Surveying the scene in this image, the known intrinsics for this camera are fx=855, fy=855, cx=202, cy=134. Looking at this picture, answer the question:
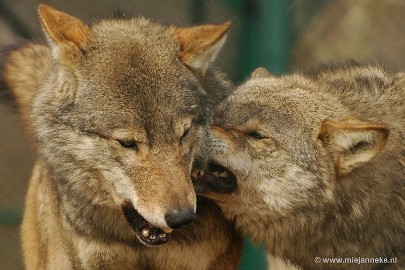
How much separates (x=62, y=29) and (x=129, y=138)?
719 millimetres

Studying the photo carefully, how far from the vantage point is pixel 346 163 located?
14.6 ft

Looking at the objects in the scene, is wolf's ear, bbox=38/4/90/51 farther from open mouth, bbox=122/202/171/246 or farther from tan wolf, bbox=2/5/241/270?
open mouth, bbox=122/202/171/246

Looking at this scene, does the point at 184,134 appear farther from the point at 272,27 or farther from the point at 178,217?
the point at 272,27

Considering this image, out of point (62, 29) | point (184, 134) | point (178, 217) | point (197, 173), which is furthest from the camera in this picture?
point (197, 173)

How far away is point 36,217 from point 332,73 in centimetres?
217

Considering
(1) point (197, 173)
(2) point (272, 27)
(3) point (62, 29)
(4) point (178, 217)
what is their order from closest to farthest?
(4) point (178, 217) → (3) point (62, 29) → (1) point (197, 173) → (2) point (272, 27)

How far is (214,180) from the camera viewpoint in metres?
4.50

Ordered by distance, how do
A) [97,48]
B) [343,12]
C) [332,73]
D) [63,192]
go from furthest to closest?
[343,12]
[332,73]
[63,192]
[97,48]

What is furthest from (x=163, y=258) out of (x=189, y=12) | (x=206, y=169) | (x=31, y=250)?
Result: (x=189, y=12)

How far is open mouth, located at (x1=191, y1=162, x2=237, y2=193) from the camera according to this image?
14.7 feet

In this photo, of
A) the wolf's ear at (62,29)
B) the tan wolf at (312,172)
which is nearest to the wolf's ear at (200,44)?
the tan wolf at (312,172)

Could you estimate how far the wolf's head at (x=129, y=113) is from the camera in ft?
13.3

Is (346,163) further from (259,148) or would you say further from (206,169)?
(206,169)

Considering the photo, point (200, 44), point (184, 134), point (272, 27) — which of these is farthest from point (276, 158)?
point (272, 27)
